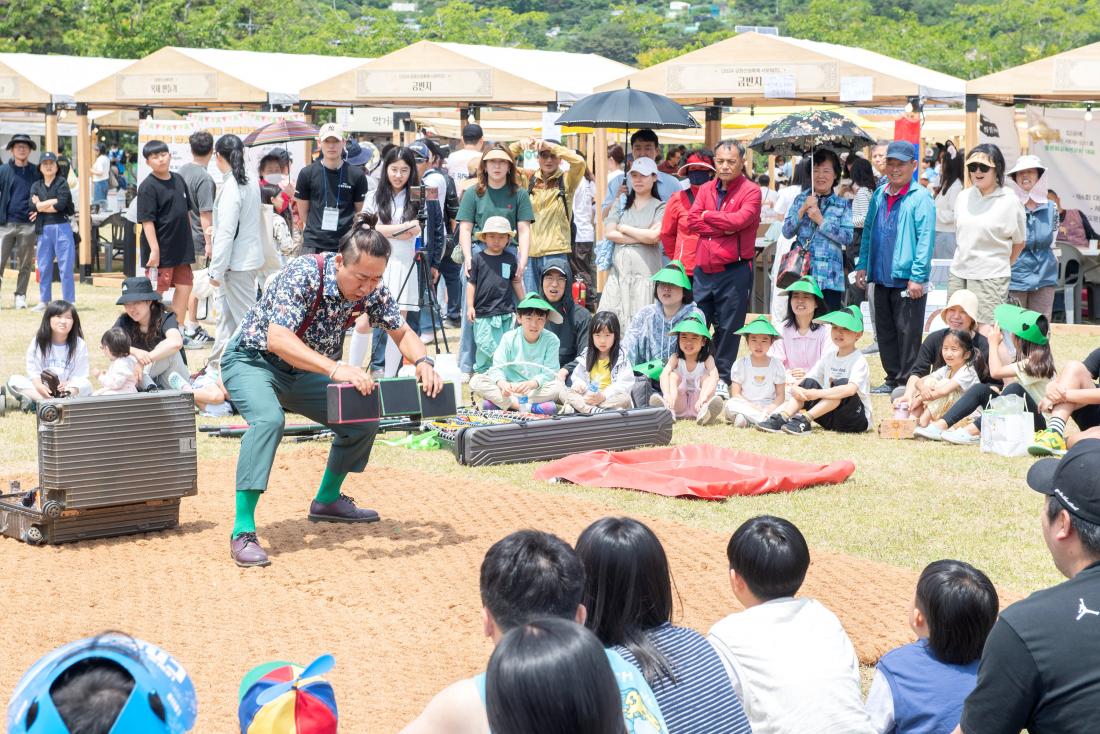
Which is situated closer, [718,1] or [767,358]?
[767,358]

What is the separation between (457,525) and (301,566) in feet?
3.19

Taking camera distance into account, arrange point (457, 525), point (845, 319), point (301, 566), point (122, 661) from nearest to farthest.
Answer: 1. point (122, 661)
2. point (301, 566)
3. point (457, 525)
4. point (845, 319)

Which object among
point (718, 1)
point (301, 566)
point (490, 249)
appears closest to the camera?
point (301, 566)

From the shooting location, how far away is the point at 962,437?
896 centimetres

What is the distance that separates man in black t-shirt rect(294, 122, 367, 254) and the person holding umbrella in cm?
271

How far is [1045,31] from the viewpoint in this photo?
197 ft

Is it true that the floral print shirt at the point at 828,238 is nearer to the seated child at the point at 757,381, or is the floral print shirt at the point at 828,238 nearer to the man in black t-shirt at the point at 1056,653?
the seated child at the point at 757,381

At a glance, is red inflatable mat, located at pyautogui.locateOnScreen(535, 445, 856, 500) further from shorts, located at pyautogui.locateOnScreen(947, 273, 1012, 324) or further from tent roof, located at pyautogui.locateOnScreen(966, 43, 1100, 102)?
tent roof, located at pyautogui.locateOnScreen(966, 43, 1100, 102)

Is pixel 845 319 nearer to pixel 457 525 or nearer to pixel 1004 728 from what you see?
pixel 457 525

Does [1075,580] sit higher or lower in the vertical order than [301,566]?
higher

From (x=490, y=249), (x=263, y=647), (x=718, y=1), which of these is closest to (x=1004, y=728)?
(x=263, y=647)

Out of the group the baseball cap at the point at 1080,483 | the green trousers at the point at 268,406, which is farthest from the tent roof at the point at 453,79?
the baseball cap at the point at 1080,483

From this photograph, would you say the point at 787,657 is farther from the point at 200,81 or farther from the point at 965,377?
the point at 200,81

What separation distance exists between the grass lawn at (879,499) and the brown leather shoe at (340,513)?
420 mm
